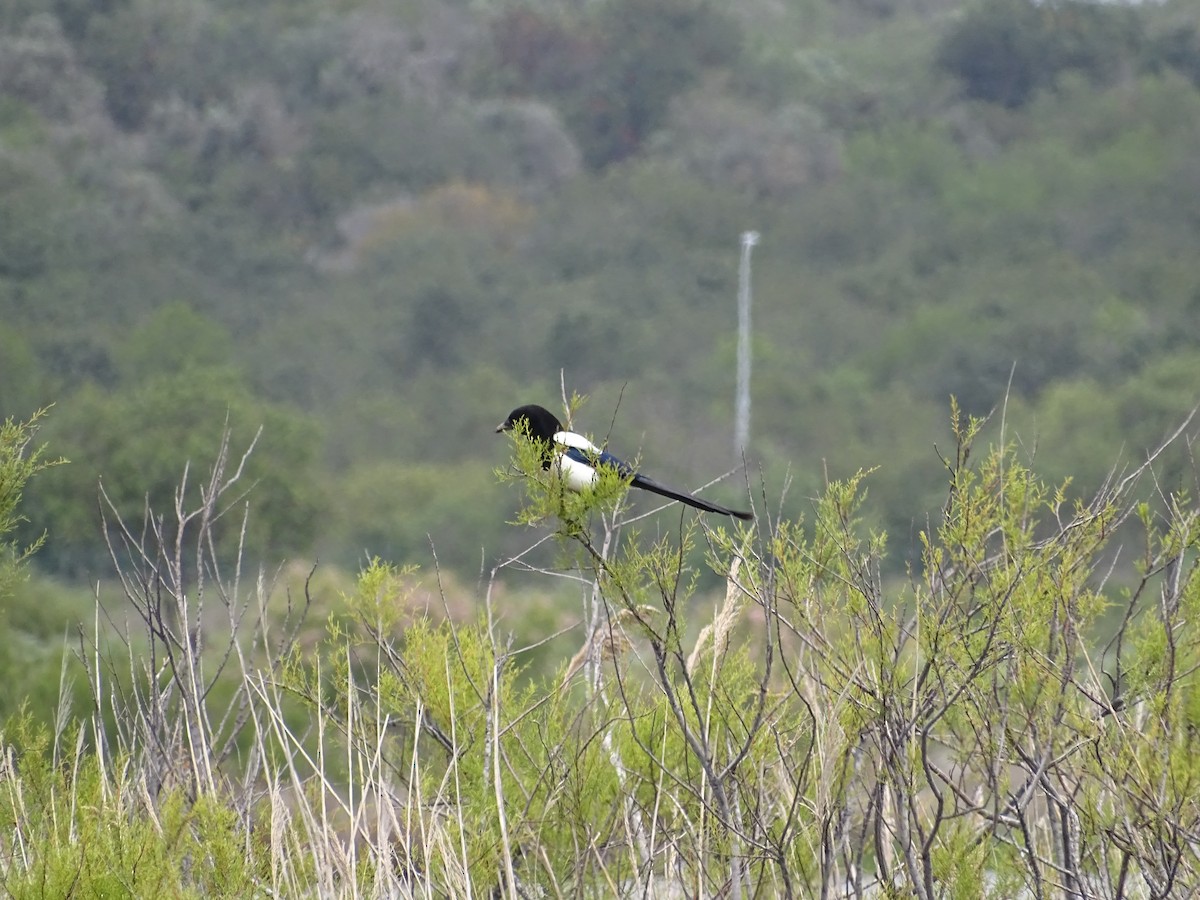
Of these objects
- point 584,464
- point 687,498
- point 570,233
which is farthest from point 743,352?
point 584,464

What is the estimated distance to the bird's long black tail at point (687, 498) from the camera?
342 cm

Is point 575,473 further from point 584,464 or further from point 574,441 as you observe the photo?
point 574,441

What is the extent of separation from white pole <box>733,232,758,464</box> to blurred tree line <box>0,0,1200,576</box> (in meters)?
0.30

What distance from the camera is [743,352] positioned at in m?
28.7

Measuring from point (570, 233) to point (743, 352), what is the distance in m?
7.06

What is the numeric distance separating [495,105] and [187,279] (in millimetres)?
9450

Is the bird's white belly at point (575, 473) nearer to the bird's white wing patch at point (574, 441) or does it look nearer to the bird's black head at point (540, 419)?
the bird's white wing patch at point (574, 441)

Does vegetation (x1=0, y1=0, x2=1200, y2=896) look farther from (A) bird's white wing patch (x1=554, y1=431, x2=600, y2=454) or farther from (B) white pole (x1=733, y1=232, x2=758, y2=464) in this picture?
(B) white pole (x1=733, y1=232, x2=758, y2=464)

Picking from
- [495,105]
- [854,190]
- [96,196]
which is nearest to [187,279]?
[96,196]

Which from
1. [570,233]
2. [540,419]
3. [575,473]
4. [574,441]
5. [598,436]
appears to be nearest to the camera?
[575,473]

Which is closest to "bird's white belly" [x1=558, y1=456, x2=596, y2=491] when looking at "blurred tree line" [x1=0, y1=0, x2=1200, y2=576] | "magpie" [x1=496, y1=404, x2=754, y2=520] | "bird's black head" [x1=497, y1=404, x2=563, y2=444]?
"magpie" [x1=496, y1=404, x2=754, y2=520]

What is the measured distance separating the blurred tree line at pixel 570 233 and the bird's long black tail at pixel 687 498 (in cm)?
1559

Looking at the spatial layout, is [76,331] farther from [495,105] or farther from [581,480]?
[581,480]

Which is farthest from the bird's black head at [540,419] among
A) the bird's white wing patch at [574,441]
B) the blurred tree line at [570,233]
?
the blurred tree line at [570,233]
